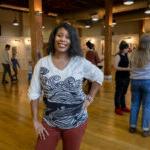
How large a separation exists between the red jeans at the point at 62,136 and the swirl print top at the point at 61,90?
3cm

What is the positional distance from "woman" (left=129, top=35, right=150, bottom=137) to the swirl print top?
1853 mm

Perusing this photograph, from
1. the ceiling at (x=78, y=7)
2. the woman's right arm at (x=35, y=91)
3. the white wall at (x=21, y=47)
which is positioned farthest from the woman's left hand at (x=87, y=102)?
the white wall at (x=21, y=47)

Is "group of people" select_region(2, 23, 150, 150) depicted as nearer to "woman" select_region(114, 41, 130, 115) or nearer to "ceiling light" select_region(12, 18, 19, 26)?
"woman" select_region(114, 41, 130, 115)

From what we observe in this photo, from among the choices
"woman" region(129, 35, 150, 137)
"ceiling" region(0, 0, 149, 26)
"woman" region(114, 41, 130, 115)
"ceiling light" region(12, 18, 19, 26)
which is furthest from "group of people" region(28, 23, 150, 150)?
"ceiling light" region(12, 18, 19, 26)

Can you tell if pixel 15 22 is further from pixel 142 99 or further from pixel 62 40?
pixel 62 40

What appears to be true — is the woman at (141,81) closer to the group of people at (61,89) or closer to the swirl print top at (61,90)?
the group of people at (61,89)

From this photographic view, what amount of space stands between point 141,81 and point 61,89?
2085mm

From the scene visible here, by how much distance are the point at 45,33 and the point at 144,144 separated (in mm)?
14209

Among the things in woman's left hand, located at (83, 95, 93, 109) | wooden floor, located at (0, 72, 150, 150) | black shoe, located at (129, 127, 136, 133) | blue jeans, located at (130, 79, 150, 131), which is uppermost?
woman's left hand, located at (83, 95, 93, 109)

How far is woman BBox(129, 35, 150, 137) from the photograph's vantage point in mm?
3324

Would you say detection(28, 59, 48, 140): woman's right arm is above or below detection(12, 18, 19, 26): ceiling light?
below

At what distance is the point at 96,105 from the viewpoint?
5410 millimetres

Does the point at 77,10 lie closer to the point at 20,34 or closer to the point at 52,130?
the point at 20,34

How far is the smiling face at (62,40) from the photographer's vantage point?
1.61 m
